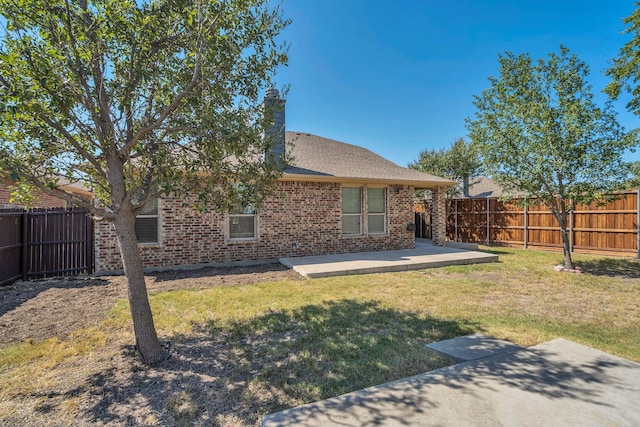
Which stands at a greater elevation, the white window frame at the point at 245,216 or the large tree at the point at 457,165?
the large tree at the point at 457,165

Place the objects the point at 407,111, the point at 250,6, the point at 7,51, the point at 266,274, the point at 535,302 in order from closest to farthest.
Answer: the point at 7,51 < the point at 250,6 < the point at 535,302 < the point at 266,274 < the point at 407,111

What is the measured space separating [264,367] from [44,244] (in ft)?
26.1

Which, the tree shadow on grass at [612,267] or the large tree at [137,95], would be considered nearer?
the large tree at [137,95]

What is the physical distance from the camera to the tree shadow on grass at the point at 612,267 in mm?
8141

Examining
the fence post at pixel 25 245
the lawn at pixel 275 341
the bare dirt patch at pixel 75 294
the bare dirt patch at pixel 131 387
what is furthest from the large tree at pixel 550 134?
the fence post at pixel 25 245

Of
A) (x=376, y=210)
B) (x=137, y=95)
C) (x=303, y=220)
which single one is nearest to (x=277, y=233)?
(x=303, y=220)

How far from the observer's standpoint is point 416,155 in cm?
2214

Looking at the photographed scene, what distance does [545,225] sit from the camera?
12742 millimetres

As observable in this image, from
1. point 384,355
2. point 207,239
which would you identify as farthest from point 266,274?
point 384,355

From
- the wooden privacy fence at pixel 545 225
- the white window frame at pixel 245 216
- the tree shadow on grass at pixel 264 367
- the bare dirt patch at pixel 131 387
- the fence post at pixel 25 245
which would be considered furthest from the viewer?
the wooden privacy fence at pixel 545 225

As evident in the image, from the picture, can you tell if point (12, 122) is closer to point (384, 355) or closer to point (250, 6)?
point (250, 6)

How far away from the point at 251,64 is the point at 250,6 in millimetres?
650

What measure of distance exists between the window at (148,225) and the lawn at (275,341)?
2.46 metres

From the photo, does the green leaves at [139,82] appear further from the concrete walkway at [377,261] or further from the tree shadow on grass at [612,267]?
the tree shadow on grass at [612,267]
